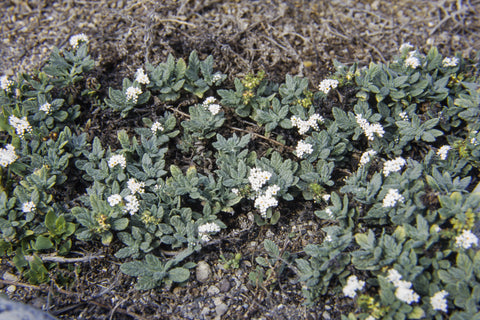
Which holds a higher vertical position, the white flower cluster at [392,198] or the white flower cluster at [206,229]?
the white flower cluster at [392,198]

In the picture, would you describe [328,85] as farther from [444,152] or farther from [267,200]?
[267,200]

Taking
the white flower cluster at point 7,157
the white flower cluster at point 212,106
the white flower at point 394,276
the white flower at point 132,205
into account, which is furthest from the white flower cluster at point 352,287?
the white flower cluster at point 7,157

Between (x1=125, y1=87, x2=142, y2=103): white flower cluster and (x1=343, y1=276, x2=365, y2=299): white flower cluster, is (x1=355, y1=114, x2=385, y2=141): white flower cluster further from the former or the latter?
(x1=125, y1=87, x2=142, y2=103): white flower cluster

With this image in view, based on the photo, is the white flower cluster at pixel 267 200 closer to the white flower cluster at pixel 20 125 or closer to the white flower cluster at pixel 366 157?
the white flower cluster at pixel 366 157

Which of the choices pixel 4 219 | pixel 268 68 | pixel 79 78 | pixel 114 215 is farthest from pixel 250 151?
pixel 4 219

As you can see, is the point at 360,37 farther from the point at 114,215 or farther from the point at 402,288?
the point at 114,215

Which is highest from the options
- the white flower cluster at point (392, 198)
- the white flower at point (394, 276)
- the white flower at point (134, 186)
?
the white flower cluster at point (392, 198)

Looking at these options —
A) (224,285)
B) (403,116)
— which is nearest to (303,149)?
(403,116)
